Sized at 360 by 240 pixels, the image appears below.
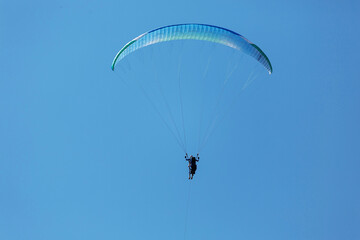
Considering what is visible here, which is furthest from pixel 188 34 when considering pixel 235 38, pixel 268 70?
pixel 268 70

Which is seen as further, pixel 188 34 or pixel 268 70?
pixel 268 70

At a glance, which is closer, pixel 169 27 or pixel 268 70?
pixel 169 27

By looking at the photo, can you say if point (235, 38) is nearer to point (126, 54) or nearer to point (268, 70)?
point (268, 70)

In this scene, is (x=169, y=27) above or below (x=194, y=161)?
above

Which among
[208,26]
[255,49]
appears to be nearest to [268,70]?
[255,49]

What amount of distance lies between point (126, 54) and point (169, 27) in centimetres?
268

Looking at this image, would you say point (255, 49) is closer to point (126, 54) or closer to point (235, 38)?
point (235, 38)

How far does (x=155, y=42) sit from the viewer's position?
2012cm

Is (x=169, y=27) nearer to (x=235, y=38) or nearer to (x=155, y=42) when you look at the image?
(x=155, y=42)

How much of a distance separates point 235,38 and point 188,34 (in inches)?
89.0

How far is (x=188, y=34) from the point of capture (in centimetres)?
2011

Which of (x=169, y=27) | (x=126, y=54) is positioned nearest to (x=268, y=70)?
(x=169, y=27)

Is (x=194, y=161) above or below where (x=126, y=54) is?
below

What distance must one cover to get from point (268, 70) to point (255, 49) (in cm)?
175
